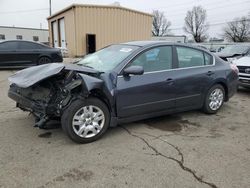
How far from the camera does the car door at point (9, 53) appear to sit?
477 inches

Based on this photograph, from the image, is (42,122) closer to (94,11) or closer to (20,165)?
(20,165)

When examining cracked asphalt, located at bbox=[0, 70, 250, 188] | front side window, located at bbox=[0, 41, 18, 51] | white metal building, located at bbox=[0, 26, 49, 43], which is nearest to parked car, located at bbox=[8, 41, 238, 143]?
cracked asphalt, located at bbox=[0, 70, 250, 188]

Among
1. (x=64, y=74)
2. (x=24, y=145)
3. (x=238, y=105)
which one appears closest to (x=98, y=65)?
(x=64, y=74)

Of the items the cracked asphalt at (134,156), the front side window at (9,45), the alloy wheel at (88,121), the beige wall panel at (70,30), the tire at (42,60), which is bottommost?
the cracked asphalt at (134,156)

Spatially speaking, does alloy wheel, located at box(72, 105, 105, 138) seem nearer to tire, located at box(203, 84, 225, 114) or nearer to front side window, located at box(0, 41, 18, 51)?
tire, located at box(203, 84, 225, 114)

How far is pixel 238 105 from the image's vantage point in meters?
6.74

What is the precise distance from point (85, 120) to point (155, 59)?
1.71m

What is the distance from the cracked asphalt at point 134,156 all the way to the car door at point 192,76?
0.45 metres

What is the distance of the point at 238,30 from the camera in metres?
68.4

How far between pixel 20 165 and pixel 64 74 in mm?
1483

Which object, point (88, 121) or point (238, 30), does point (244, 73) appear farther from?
point (238, 30)

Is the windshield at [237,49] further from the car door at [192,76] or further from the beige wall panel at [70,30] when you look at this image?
the beige wall panel at [70,30]

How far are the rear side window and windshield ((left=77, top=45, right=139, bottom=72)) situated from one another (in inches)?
37.3

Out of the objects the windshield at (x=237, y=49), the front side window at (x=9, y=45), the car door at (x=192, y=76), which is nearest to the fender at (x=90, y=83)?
the car door at (x=192, y=76)
